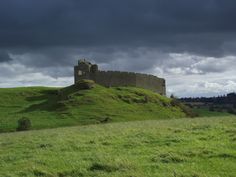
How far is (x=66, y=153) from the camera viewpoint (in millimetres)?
22453

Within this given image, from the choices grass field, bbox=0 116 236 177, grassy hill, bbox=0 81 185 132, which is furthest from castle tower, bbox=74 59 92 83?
grass field, bbox=0 116 236 177

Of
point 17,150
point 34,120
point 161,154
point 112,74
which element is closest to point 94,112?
point 34,120

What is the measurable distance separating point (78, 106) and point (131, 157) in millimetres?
84878

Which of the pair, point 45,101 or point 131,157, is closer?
point 131,157

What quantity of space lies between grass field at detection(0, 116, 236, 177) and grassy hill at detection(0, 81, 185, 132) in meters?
56.6

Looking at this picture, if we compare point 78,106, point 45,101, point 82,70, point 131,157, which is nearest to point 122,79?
point 82,70

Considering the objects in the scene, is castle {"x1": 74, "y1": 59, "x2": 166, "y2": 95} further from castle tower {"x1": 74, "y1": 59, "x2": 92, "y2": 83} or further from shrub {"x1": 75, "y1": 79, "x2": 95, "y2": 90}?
shrub {"x1": 75, "y1": 79, "x2": 95, "y2": 90}

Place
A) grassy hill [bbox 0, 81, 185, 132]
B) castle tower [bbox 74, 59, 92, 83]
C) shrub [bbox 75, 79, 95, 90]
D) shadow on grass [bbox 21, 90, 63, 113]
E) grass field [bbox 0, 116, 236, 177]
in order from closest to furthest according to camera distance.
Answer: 1. grass field [bbox 0, 116, 236, 177]
2. grassy hill [bbox 0, 81, 185, 132]
3. shadow on grass [bbox 21, 90, 63, 113]
4. shrub [bbox 75, 79, 95, 90]
5. castle tower [bbox 74, 59, 92, 83]

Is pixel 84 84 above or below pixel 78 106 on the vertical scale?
above

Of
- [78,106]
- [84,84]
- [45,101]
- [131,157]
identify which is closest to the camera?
[131,157]

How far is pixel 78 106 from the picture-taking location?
10438 centimetres

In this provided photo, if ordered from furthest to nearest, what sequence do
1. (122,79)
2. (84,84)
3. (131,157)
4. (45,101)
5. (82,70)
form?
(122,79), (82,70), (84,84), (45,101), (131,157)

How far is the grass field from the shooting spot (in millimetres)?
17672

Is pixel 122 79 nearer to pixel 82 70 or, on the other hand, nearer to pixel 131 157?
pixel 82 70
